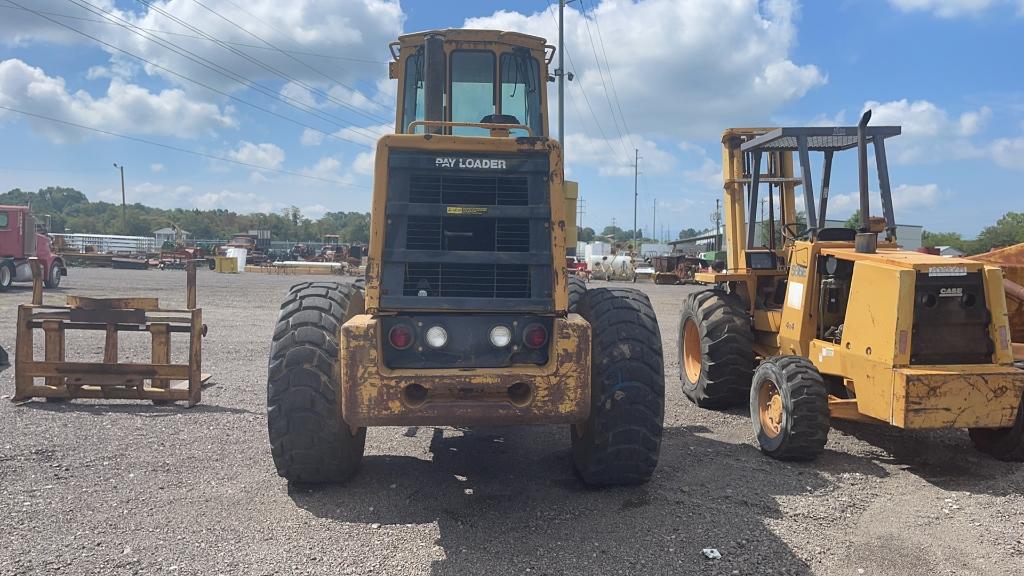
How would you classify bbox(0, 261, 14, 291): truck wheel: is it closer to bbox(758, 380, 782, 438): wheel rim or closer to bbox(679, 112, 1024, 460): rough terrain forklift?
bbox(679, 112, 1024, 460): rough terrain forklift

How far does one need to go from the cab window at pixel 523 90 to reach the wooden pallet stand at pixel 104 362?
3890 millimetres

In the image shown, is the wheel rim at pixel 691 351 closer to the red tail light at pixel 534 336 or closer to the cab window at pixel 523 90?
→ the cab window at pixel 523 90

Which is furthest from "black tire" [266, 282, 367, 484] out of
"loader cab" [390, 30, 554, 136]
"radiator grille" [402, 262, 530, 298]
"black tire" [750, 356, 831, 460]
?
"black tire" [750, 356, 831, 460]

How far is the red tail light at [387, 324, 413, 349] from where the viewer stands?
14.0ft

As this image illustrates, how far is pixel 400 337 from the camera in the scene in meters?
4.29

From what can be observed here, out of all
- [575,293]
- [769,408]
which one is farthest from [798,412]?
[575,293]

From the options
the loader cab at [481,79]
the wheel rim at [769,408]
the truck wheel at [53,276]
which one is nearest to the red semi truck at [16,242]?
the truck wheel at [53,276]

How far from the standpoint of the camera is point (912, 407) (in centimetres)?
493

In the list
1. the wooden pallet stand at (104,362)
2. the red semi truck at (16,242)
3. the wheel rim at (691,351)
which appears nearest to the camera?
the wooden pallet stand at (104,362)

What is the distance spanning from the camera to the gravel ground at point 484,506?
3826mm

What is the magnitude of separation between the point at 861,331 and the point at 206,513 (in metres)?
4.89

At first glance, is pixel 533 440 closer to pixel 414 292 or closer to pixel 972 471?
pixel 414 292

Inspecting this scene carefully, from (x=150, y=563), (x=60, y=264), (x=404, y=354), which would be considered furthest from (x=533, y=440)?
(x=60, y=264)

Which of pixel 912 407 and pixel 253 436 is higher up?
pixel 912 407
